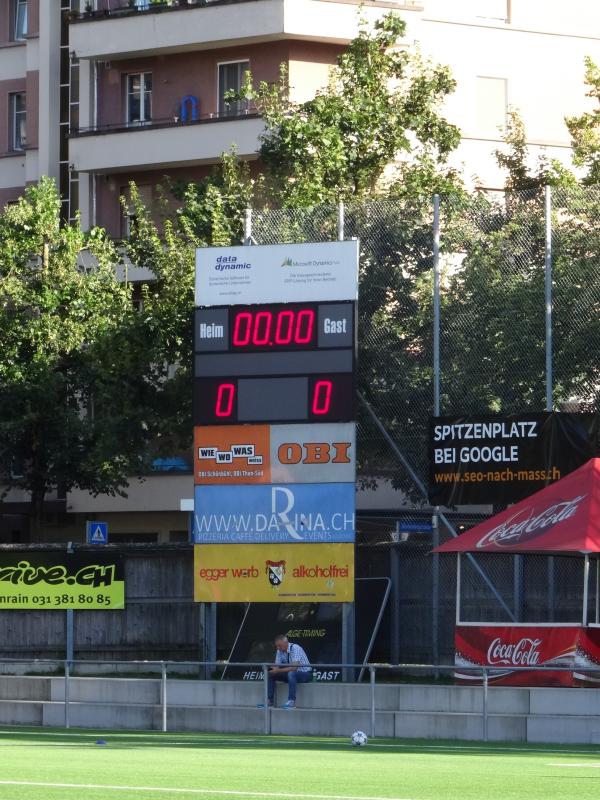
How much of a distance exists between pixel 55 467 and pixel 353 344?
15180 mm

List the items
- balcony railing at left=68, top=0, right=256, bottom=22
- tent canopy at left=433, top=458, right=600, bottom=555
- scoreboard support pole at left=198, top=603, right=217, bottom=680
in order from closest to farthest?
tent canopy at left=433, top=458, right=600, bottom=555, scoreboard support pole at left=198, top=603, right=217, bottom=680, balcony railing at left=68, top=0, right=256, bottom=22

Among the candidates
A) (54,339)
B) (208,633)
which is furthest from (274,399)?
(54,339)

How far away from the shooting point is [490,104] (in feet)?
154

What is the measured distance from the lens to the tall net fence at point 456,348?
1130 inches

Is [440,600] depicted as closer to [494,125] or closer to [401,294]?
[401,294]

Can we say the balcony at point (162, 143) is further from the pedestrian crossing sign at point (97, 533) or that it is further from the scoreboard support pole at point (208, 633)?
the scoreboard support pole at point (208, 633)

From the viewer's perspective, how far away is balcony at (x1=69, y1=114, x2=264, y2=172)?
147 feet

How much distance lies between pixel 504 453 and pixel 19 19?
91.4ft

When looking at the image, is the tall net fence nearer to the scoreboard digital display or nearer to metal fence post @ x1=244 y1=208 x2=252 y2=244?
metal fence post @ x1=244 y1=208 x2=252 y2=244

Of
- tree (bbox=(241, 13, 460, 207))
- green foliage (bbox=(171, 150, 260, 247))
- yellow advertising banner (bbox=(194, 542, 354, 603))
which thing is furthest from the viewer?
tree (bbox=(241, 13, 460, 207))

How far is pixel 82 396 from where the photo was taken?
1601 inches

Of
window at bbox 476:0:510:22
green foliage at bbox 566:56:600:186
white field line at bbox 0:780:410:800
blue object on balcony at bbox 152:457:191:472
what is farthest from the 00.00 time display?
window at bbox 476:0:510:22

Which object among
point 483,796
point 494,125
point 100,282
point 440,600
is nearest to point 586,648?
point 440,600

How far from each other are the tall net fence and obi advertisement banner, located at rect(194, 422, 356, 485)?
2.27 metres
